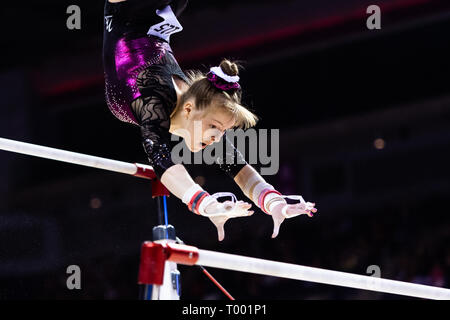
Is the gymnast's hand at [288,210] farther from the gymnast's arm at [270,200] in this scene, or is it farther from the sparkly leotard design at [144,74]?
the sparkly leotard design at [144,74]

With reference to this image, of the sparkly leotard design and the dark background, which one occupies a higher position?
the dark background

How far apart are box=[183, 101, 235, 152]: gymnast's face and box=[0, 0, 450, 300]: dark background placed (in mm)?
3080

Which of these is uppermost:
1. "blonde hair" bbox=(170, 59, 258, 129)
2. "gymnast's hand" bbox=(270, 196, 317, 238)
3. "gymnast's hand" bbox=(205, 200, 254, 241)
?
"blonde hair" bbox=(170, 59, 258, 129)

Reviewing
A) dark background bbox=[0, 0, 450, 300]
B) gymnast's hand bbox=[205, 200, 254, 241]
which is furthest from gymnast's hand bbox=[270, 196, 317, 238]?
dark background bbox=[0, 0, 450, 300]

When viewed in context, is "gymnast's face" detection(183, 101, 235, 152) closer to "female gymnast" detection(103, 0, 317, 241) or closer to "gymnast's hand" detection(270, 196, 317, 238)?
"female gymnast" detection(103, 0, 317, 241)

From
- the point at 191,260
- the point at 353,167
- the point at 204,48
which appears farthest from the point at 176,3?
the point at 353,167

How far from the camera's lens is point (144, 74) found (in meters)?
2.88

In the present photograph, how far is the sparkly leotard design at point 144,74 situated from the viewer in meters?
2.66

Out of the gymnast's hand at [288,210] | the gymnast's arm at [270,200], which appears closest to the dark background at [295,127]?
the gymnast's arm at [270,200]

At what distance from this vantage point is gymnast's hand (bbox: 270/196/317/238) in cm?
276

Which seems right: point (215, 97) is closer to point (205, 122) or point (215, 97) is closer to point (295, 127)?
point (205, 122)

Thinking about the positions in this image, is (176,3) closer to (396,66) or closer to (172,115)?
(172,115)

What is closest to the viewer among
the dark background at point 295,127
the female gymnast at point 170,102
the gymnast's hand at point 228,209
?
the gymnast's hand at point 228,209
